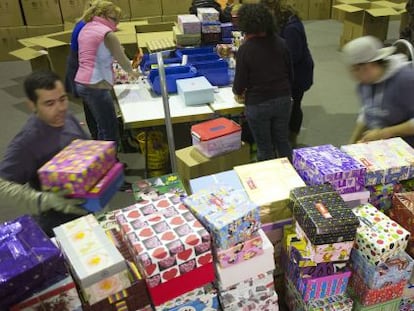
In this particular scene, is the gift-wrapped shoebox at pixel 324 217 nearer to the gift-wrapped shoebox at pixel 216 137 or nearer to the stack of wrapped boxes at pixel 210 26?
the gift-wrapped shoebox at pixel 216 137

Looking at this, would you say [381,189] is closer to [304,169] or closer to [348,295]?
[304,169]

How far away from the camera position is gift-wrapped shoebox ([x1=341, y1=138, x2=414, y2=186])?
199cm

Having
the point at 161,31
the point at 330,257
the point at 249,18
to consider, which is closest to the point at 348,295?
the point at 330,257

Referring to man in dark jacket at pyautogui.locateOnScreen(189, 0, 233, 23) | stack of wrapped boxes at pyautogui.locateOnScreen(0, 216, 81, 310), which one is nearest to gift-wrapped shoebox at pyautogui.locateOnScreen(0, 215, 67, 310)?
stack of wrapped boxes at pyautogui.locateOnScreen(0, 216, 81, 310)

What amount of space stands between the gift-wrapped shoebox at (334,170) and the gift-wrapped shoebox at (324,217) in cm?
13

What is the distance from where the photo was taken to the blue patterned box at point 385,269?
1.80 meters

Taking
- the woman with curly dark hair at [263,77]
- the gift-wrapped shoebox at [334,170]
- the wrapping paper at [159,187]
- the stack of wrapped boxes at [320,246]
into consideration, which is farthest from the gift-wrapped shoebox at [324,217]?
the woman with curly dark hair at [263,77]

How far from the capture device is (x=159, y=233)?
1.54m

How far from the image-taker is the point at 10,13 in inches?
279

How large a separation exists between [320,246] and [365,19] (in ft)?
18.2

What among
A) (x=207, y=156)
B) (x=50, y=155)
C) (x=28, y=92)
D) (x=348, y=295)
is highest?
(x=28, y=92)

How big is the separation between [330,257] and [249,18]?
63.1 inches

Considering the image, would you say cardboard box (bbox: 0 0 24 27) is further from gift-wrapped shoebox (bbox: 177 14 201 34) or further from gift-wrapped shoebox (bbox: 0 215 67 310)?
gift-wrapped shoebox (bbox: 0 215 67 310)

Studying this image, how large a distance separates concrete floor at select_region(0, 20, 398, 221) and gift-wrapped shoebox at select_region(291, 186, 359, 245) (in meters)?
1.57
